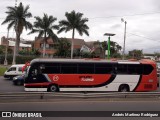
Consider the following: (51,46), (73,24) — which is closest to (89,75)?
(73,24)

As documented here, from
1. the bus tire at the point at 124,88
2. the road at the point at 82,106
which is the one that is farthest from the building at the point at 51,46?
the road at the point at 82,106

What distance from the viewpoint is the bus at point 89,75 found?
2492cm

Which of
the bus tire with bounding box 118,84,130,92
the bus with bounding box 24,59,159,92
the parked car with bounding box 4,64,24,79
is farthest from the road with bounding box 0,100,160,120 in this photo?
the parked car with bounding box 4,64,24,79

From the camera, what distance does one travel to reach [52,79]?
2517cm

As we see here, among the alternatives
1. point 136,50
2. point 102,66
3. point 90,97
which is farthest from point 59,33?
point 136,50

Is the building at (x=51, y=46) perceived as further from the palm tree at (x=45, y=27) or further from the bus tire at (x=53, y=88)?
the bus tire at (x=53, y=88)

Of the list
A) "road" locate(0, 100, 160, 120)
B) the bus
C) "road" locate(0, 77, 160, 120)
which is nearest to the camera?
"road" locate(0, 100, 160, 120)

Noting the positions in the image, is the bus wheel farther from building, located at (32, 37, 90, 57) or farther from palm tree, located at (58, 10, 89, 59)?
building, located at (32, 37, 90, 57)

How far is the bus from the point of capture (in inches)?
981

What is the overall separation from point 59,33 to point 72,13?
583 cm

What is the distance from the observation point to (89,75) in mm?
25969

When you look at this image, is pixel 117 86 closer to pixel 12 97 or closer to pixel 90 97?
pixel 90 97

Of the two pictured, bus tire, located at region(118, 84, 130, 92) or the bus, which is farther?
bus tire, located at region(118, 84, 130, 92)

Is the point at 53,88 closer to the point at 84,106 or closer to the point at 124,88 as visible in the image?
the point at 124,88
